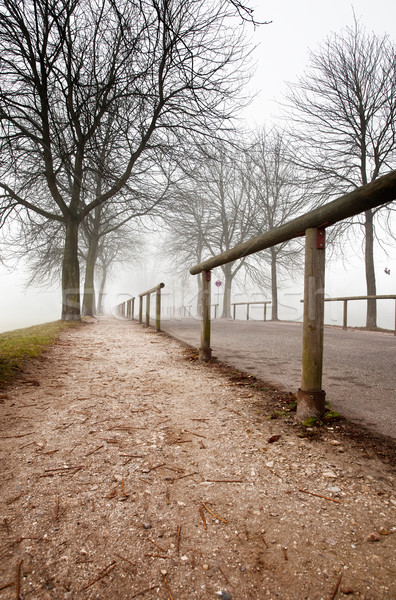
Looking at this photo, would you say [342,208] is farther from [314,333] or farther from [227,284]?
[227,284]

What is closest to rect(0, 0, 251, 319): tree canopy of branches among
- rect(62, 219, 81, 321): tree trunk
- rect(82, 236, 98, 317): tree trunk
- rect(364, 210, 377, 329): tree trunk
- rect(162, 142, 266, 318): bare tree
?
rect(62, 219, 81, 321): tree trunk

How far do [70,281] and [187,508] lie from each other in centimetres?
1019

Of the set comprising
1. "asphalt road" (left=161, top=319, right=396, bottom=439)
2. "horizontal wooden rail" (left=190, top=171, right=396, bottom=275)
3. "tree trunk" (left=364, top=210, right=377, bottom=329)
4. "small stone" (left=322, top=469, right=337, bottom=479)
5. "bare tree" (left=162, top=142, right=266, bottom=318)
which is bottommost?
"small stone" (left=322, top=469, right=337, bottom=479)

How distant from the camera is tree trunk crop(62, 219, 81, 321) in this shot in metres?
10.4

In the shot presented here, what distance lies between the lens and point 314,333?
199 cm

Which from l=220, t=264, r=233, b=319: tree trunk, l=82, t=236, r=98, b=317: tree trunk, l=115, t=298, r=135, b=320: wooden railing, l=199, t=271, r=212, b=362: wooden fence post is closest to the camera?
l=199, t=271, r=212, b=362: wooden fence post

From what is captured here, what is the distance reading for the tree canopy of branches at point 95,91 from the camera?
455 cm

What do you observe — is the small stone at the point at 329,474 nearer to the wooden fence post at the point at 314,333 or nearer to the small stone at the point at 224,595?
the wooden fence post at the point at 314,333

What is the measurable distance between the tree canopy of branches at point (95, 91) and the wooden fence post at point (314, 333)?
10.4 ft

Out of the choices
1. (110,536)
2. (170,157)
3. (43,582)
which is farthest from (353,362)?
(170,157)

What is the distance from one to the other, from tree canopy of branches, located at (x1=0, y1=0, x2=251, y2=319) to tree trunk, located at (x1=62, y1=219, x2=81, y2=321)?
3cm

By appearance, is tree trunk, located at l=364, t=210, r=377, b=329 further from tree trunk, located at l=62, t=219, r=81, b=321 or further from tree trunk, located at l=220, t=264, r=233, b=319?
tree trunk, located at l=62, t=219, r=81, b=321

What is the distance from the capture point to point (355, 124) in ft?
35.7

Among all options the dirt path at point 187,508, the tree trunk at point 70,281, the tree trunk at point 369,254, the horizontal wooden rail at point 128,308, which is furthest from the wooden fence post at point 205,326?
the tree trunk at point 369,254
